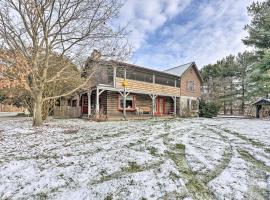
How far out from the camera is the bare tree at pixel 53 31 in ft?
28.0

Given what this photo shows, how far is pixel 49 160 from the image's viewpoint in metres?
4.24

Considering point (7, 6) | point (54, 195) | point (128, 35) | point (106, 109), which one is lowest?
point (54, 195)

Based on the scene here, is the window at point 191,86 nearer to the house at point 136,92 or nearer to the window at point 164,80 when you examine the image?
the house at point 136,92

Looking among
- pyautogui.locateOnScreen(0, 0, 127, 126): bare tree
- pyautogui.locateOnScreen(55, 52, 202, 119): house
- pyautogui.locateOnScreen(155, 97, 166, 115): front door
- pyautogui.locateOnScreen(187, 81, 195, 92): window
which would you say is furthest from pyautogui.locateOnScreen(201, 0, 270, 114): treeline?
pyautogui.locateOnScreen(0, 0, 127, 126): bare tree

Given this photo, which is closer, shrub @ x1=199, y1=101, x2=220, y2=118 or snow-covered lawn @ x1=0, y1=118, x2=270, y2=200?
snow-covered lawn @ x1=0, y1=118, x2=270, y2=200

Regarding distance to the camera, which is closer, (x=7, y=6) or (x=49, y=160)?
(x=49, y=160)

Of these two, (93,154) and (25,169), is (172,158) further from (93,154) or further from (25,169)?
(25,169)

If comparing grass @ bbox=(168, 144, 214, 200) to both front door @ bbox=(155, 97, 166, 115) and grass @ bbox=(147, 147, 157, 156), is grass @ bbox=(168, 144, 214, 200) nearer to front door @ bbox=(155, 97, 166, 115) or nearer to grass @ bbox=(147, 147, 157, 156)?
grass @ bbox=(147, 147, 157, 156)

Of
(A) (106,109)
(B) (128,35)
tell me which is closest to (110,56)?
(B) (128,35)

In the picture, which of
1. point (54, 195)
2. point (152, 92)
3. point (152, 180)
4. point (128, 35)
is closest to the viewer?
point (54, 195)

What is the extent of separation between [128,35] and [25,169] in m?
8.07

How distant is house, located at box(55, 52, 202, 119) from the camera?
14.6 m

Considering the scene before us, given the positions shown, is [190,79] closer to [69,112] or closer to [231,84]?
[69,112]

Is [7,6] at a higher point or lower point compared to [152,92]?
higher
